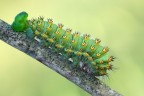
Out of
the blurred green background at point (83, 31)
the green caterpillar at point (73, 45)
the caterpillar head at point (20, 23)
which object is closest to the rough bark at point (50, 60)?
the caterpillar head at point (20, 23)

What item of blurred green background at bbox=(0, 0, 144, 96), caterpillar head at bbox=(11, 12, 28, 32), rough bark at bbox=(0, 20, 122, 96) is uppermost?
blurred green background at bbox=(0, 0, 144, 96)

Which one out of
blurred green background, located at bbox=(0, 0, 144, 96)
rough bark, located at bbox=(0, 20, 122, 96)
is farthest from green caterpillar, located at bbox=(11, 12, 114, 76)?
blurred green background, located at bbox=(0, 0, 144, 96)

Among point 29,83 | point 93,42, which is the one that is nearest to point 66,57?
point 93,42

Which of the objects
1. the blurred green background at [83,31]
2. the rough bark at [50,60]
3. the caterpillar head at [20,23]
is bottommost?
the rough bark at [50,60]

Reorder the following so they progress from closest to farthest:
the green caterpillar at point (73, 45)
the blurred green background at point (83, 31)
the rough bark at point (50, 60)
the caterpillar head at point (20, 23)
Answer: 1. the rough bark at point (50, 60)
2. the caterpillar head at point (20, 23)
3. the green caterpillar at point (73, 45)
4. the blurred green background at point (83, 31)

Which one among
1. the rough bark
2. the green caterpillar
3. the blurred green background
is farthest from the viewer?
the blurred green background

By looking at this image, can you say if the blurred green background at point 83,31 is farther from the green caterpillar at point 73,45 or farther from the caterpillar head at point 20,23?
the caterpillar head at point 20,23

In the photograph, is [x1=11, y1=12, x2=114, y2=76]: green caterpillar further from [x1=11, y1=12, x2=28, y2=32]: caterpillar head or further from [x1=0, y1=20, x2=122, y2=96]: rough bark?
[x1=0, y1=20, x2=122, y2=96]: rough bark

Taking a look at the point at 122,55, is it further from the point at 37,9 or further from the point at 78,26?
the point at 37,9
